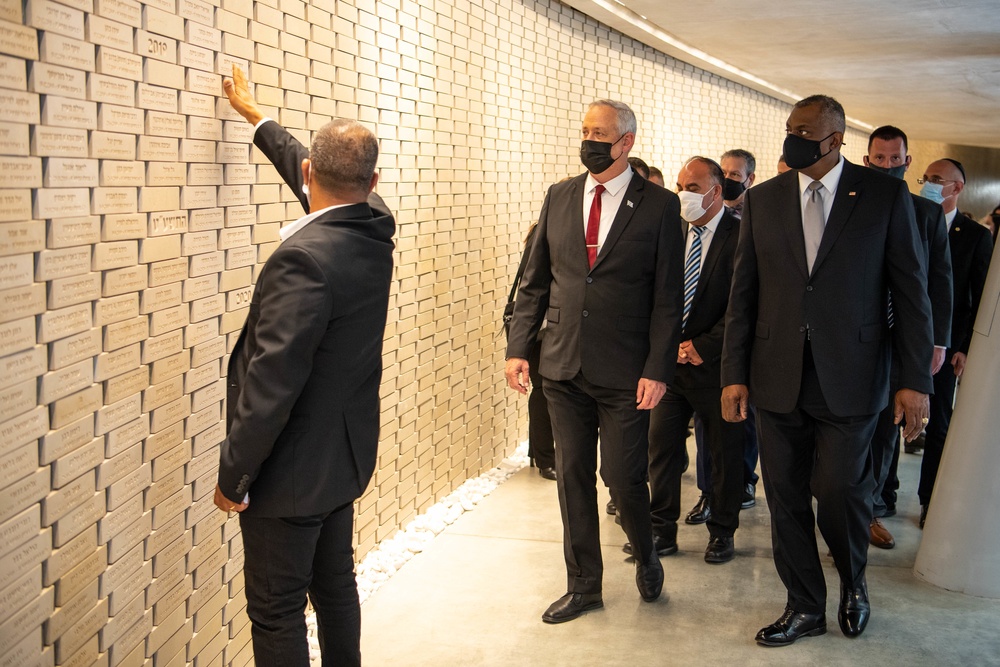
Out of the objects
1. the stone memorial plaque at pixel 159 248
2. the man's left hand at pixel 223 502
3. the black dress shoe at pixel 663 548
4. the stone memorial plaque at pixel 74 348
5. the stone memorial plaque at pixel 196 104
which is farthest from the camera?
the black dress shoe at pixel 663 548

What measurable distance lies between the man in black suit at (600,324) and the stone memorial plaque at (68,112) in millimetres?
1822

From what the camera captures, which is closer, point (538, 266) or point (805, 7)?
point (538, 266)

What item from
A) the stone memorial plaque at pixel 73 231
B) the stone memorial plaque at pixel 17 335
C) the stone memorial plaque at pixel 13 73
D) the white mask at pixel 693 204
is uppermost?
the stone memorial plaque at pixel 13 73

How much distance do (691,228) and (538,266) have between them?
997 mm

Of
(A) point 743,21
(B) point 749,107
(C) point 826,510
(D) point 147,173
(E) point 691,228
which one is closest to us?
(D) point 147,173

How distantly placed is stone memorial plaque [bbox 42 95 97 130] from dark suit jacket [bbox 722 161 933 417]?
2.21m

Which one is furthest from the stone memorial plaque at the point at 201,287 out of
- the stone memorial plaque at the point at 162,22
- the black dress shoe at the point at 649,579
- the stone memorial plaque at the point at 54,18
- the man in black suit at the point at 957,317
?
the man in black suit at the point at 957,317

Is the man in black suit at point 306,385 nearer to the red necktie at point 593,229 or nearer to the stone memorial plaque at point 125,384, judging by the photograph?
the stone memorial plaque at point 125,384

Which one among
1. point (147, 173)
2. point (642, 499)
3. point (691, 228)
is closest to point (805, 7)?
point (691, 228)

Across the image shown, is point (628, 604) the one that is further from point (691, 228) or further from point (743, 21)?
point (743, 21)

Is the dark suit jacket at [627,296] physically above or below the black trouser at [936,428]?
above

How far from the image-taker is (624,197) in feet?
11.8

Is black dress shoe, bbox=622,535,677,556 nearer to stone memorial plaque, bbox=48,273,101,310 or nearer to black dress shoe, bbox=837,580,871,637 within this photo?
black dress shoe, bbox=837,580,871,637

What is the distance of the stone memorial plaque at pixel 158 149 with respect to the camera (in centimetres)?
249
